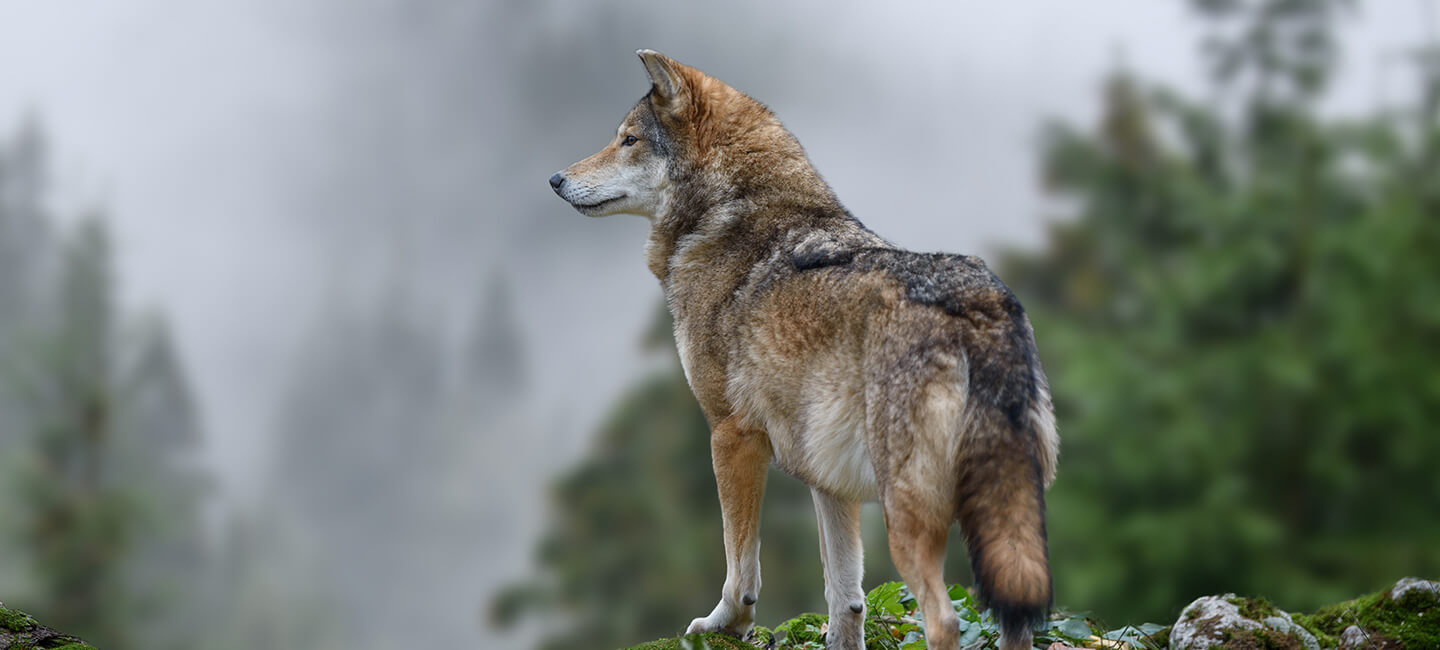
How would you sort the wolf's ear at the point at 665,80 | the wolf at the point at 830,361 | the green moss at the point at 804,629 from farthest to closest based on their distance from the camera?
the green moss at the point at 804,629 < the wolf's ear at the point at 665,80 < the wolf at the point at 830,361

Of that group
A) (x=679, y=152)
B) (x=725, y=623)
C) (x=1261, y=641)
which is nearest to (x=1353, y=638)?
(x=1261, y=641)

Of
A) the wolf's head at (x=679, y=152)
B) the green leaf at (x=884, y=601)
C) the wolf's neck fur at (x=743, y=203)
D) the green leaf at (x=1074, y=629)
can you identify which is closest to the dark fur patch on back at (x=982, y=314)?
the wolf's neck fur at (x=743, y=203)

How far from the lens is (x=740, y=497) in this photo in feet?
15.4

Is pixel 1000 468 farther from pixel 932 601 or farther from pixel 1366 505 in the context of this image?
pixel 1366 505

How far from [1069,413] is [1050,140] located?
354 cm

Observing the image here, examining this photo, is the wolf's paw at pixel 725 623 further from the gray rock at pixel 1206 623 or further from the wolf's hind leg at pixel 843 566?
the gray rock at pixel 1206 623

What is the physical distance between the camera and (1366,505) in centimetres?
1030

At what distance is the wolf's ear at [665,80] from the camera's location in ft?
16.9

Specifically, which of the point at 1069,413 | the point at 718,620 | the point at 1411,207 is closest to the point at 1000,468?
the point at 718,620

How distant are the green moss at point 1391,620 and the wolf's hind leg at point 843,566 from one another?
2.69m

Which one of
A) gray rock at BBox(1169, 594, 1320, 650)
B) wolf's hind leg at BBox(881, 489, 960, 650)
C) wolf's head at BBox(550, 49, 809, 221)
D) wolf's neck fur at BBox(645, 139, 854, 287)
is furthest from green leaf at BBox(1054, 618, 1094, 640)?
wolf's head at BBox(550, 49, 809, 221)

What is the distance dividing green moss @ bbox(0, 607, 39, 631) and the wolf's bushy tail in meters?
3.94

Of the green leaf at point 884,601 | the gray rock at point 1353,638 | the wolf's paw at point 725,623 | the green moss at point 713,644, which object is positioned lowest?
the green moss at point 713,644

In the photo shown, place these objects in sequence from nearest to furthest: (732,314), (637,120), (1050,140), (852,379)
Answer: (852,379), (732,314), (637,120), (1050,140)
